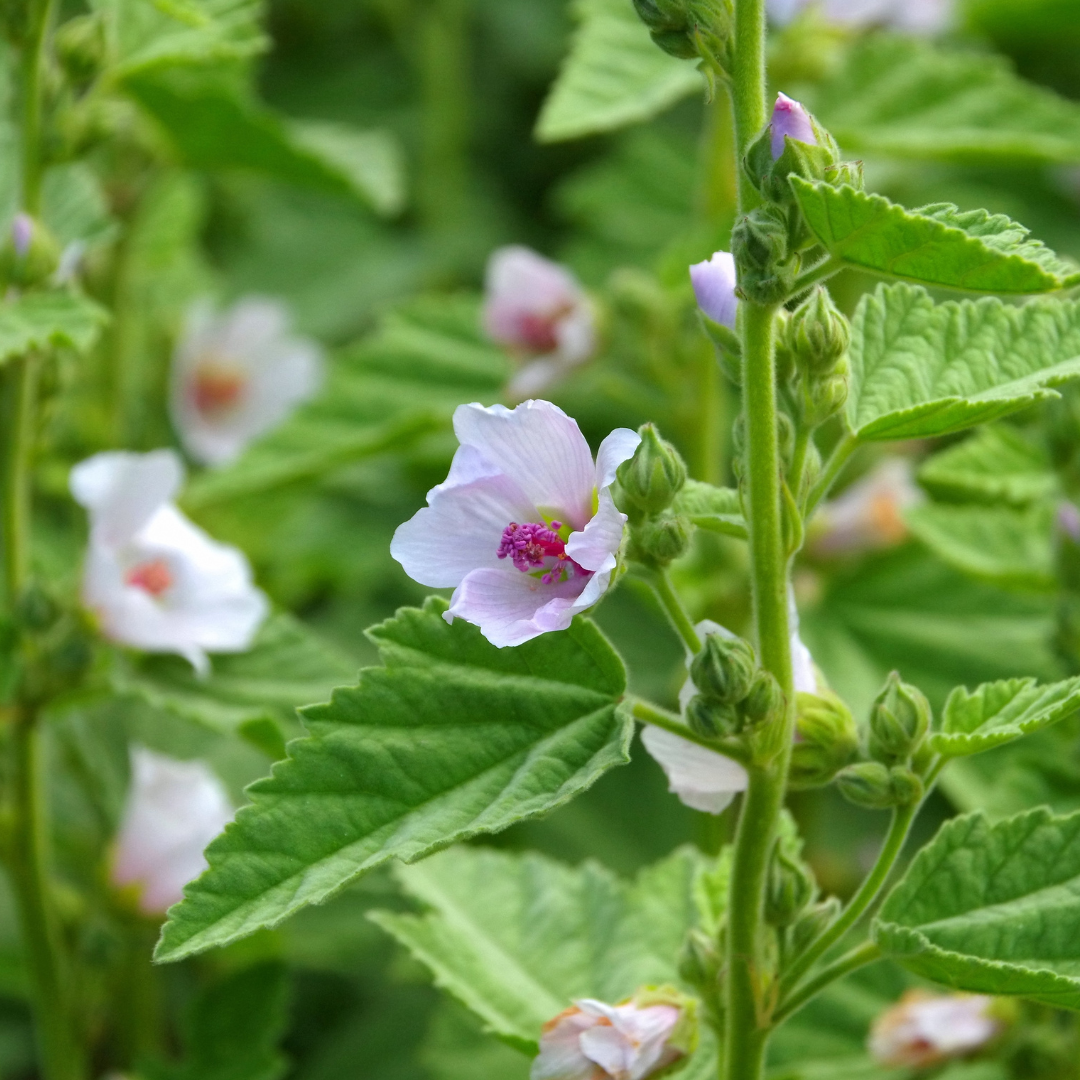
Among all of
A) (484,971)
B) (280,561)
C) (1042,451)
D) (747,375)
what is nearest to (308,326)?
(280,561)

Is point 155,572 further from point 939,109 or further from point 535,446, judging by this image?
point 939,109

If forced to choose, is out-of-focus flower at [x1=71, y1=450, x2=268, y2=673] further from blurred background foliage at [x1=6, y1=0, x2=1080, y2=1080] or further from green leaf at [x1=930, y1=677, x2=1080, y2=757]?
green leaf at [x1=930, y1=677, x2=1080, y2=757]

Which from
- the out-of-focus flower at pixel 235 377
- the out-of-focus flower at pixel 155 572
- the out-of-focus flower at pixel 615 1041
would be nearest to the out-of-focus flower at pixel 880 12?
the out-of-focus flower at pixel 235 377

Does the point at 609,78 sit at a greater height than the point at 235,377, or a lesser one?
greater

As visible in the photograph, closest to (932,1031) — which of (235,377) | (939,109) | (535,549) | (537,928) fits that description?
(537,928)

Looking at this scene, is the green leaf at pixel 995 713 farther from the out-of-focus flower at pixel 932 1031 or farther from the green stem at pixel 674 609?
the out-of-focus flower at pixel 932 1031

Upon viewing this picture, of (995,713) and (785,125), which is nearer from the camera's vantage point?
(785,125)

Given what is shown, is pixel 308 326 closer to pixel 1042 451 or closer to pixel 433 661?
pixel 1042 451
